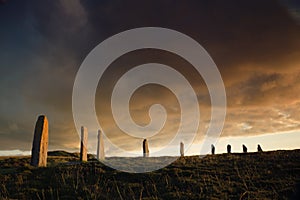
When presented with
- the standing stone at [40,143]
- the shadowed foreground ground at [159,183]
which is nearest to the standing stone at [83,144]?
the standing stone at [40,143]

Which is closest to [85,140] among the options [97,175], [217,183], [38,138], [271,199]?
[38,138]

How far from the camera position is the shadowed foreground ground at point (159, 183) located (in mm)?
11316

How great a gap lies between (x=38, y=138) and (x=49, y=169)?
439 cm

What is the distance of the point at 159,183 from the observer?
42.5ft

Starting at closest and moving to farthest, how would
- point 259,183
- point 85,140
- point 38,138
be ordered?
point 259,183 → point 38,138 → point 85,140

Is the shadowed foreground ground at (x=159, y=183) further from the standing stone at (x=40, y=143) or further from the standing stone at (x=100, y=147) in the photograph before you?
the standing stone at (x=100, y=147)

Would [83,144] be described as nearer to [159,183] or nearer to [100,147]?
[100,147]

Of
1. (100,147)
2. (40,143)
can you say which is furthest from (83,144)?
(40,143)

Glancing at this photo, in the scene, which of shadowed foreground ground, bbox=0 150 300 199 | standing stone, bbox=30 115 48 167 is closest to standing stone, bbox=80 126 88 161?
standing stone, bbox=30 115 48 167

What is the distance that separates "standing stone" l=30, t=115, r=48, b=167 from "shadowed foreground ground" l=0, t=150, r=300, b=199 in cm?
270

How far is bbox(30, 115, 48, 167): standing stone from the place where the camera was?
1931cm

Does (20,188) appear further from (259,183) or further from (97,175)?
(259,183)

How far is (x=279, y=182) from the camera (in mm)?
12977

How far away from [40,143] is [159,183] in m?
9.57
